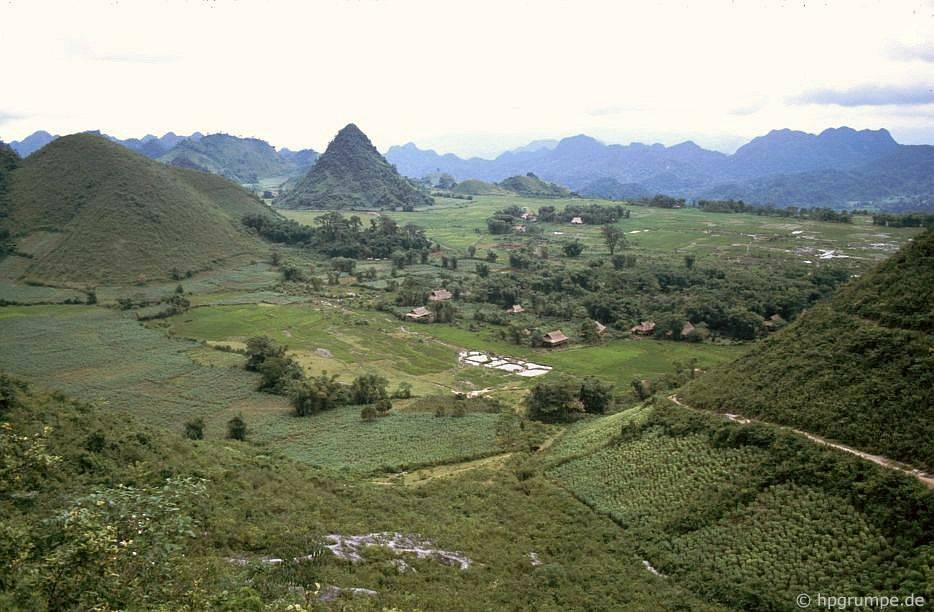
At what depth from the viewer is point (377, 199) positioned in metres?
172

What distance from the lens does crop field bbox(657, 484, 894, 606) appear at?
17.5 m

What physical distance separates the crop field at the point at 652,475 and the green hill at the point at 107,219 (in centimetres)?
6721

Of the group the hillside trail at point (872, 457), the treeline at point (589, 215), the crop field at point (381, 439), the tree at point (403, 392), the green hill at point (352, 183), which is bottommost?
the crop field at point (381, 439)

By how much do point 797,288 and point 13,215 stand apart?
350 ft

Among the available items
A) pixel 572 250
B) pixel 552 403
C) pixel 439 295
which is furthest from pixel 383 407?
pixel 572 250

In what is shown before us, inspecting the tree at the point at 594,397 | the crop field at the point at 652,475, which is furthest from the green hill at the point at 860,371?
the tree at the point at 594,397

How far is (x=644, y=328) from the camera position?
198 ft

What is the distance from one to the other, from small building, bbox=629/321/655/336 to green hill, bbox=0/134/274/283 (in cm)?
6113

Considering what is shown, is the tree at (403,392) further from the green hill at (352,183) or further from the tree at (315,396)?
the green hill at (352,183)

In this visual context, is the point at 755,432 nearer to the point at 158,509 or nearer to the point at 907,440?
the point at 907,440

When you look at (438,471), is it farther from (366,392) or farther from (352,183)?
(352,183)

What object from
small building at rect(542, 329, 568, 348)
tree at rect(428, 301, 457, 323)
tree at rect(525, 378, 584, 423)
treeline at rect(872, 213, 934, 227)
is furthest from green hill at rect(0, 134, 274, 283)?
treeline at rect(872, 213, 934, 227)

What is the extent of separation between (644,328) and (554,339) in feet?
35.3

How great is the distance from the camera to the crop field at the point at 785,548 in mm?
17453
